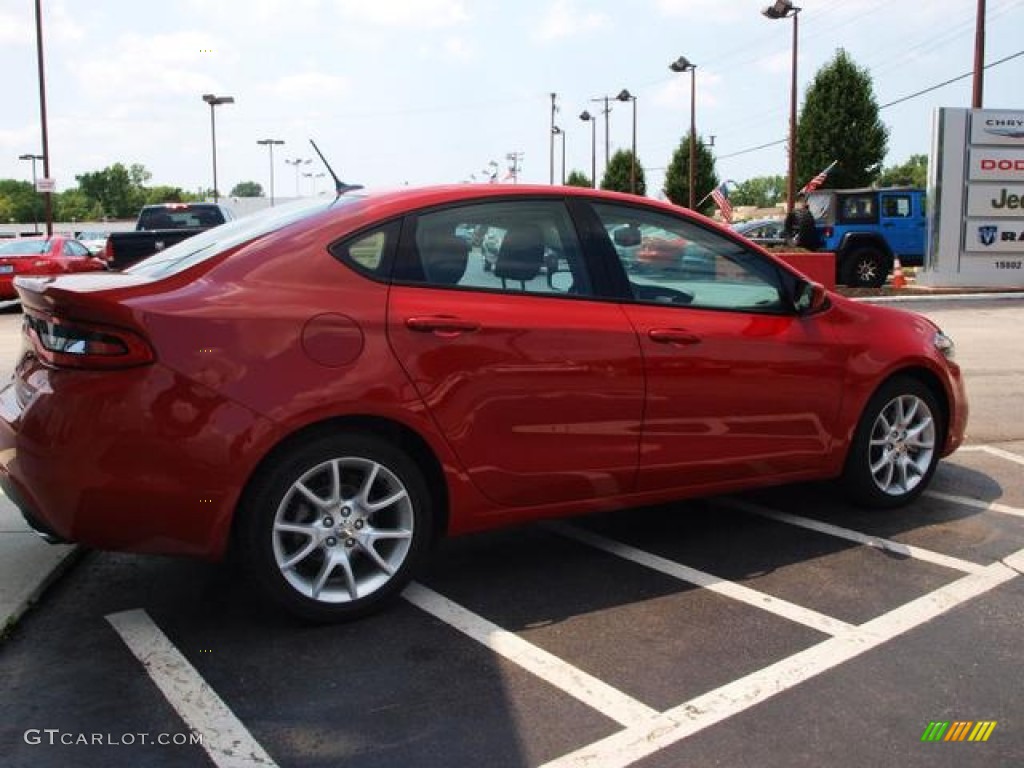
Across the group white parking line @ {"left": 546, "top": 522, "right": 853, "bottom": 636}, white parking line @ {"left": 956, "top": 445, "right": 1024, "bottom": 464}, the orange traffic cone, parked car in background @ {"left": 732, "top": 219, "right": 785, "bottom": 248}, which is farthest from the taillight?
parked car in background @ {"left": 732, "top": 219, "right": 785, "bottom": 248}

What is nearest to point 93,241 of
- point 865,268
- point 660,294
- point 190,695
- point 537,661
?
point 865,268

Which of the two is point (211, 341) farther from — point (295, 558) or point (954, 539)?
point (954, 539)

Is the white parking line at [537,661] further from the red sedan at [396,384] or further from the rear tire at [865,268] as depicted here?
the rear tire at [865,268]

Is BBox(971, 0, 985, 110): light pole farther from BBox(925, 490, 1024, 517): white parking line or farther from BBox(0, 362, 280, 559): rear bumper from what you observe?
BBox(0, 362, 280, 559): rear bumper

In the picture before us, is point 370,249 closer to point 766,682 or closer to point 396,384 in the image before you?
point 396,384

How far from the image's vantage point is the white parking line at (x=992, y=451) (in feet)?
20.6

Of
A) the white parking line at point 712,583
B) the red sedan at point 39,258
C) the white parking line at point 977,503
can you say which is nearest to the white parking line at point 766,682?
the white parking line at point 712,583

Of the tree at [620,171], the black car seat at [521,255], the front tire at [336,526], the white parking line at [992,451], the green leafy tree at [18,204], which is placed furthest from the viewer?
the green leafy tree at [18,204]

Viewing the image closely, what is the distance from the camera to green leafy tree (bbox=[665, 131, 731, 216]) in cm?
5653

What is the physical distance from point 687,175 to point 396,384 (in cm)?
5559

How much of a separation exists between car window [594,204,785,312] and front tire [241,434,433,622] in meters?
1.29

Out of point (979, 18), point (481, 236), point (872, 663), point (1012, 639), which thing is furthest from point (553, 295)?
point (979, 18)

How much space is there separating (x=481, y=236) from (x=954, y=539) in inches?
105

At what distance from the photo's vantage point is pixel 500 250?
12.8ft
